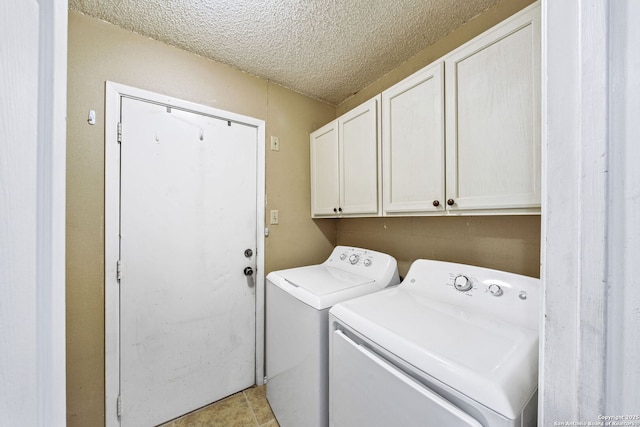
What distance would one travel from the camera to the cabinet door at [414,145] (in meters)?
1.16

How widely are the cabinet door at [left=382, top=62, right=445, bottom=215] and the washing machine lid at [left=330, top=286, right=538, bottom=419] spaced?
0.53 meters

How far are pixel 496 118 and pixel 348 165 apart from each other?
0.91 meters

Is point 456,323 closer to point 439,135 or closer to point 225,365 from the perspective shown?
point 439,135

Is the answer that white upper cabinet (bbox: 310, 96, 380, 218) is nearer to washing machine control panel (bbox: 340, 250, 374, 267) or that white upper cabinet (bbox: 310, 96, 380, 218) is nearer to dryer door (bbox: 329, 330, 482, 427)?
washing machine control panel (bbox: 340, 250, 374, 267)

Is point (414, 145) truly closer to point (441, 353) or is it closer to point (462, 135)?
point (462, 135)

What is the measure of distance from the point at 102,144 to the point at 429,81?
1848 mm

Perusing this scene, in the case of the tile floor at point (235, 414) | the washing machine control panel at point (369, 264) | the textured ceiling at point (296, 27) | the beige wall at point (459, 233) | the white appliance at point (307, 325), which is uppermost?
the textured ceiling at point (296, 27)

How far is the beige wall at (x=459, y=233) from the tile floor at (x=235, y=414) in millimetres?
1377

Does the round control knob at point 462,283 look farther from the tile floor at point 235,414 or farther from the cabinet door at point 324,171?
the tile floor at point 235,414

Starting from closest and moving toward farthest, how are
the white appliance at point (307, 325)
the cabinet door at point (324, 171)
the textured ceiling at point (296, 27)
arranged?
the white appliance at point (307, 325) → the textured ceiling at point (296, 27) → the cabinet door at point (324, 171)

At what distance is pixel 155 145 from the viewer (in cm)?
145

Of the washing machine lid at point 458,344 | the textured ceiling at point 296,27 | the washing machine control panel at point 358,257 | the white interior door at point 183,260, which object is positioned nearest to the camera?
the washing machine lid at point 458,344

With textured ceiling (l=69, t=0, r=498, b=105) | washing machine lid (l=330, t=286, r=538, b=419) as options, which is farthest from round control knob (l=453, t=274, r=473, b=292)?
textured ceiling (l=69, t=0, r=498, b=105)

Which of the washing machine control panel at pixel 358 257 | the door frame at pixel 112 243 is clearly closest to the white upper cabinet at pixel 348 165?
the washing machine control panel at pixel 358 257
